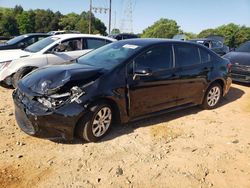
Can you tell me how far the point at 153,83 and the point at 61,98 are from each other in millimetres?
1694

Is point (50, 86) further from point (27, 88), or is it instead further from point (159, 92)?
point (159, 92)

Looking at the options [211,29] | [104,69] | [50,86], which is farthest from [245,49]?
[211,29]

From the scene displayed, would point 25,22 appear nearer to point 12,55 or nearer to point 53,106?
point 12,55

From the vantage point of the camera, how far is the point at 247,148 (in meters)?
4.68

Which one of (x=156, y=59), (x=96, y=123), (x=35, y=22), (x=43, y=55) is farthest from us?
(x=35, y=22)

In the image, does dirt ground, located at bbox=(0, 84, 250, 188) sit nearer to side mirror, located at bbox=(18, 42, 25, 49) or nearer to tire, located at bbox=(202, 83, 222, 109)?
tire, located at bbox=(202, 83, 222, 109)

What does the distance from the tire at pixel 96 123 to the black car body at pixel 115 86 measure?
0.05ft

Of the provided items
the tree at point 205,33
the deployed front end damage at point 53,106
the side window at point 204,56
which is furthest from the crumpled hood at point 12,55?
the tree at point 205,33

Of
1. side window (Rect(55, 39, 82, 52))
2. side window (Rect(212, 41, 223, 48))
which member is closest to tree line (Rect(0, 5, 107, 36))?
side window (Rect(212, 41, 223, 48))

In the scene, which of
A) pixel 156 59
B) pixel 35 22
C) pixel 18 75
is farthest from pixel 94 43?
pixel 35 22

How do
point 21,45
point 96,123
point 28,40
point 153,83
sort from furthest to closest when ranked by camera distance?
1. point 28,40
2. point 21,45
3. point 153,83
4. point 96,123

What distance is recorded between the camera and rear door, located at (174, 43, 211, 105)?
220 inches

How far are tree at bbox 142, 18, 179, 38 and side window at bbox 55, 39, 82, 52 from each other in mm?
85778

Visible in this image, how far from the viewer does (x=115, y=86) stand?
4523 millimetres
